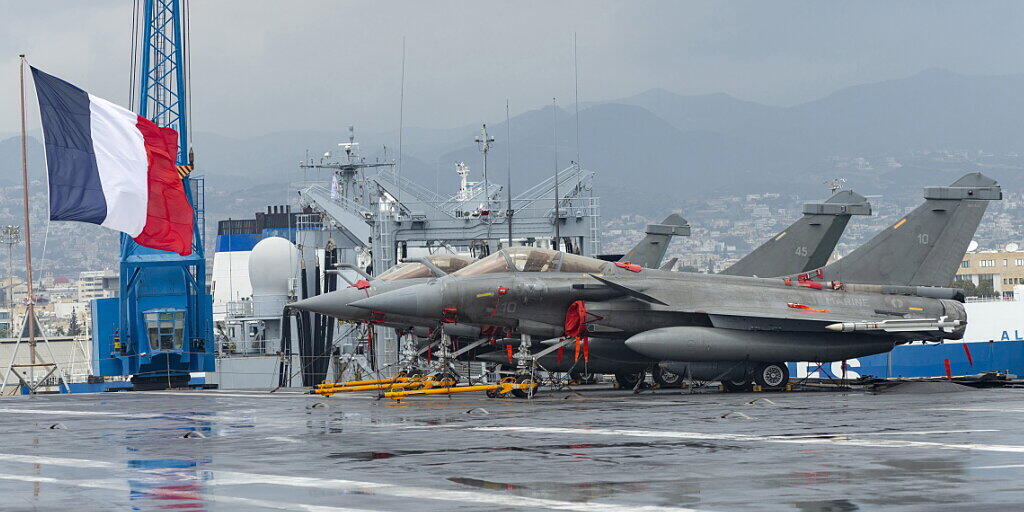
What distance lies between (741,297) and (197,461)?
14.2 meters

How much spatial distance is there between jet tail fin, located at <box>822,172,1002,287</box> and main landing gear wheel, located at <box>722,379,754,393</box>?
10.6ft

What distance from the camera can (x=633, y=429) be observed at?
43.8 ft

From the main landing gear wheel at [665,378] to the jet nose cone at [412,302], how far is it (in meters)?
5.28

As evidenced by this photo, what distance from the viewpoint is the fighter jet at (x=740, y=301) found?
21.5m

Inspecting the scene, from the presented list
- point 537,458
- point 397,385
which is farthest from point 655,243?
point 537,458

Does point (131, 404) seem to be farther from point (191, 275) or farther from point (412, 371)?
point (191, 275)

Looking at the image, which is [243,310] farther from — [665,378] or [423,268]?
[665,378]

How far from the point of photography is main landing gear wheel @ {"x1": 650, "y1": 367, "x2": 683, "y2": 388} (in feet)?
79.7

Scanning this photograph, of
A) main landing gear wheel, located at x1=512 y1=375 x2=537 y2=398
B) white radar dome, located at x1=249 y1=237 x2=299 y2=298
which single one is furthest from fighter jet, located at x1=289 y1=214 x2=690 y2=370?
white radar dome, located at x1=249 y1=237 x2=299 y2=298

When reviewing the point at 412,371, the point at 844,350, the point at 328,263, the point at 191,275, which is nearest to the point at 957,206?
the point at 844,350

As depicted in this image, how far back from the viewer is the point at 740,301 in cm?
2284

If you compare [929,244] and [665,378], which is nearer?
[929,244]

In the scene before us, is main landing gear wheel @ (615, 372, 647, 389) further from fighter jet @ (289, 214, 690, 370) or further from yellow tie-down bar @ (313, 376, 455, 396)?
yellow tie-down bar @ (313, 376, 455, 396)

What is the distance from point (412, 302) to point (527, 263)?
224cm
